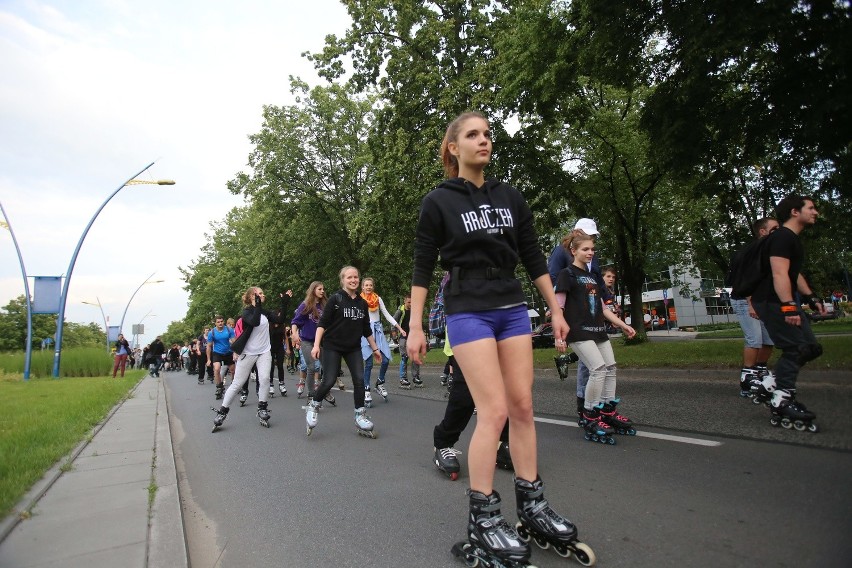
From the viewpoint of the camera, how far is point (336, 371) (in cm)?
653

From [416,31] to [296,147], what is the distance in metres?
11.8

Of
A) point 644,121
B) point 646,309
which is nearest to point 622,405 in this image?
point 644,121

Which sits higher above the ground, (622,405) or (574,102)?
(574,102)

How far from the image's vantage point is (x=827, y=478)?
3.43m

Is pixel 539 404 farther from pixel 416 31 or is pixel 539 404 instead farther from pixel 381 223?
pixel 416 31

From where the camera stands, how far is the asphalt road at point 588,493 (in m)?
2.71

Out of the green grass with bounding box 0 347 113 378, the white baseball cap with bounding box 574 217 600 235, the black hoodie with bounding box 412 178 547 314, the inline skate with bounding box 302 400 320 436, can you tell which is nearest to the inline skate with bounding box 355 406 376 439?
the inline skate with bounding box 302 400 320 436

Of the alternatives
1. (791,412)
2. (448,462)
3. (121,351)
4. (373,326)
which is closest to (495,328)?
(448,462)

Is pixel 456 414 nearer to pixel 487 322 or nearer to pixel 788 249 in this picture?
pixel 487 322

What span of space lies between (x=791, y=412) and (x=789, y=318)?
0.80m

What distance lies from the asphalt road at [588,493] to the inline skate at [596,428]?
0.12 m

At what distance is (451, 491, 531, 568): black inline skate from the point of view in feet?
7.63

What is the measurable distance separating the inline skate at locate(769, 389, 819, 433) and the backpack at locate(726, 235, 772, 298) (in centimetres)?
98

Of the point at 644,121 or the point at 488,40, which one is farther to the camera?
the point at 488,40
